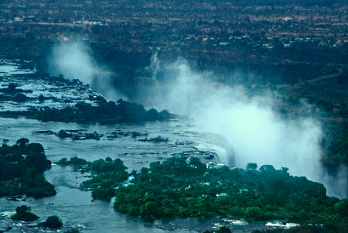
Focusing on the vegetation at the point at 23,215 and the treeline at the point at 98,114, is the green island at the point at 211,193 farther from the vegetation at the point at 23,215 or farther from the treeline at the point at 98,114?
the treeline at the point at 98,114

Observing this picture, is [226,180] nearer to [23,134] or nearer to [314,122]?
[23,134]

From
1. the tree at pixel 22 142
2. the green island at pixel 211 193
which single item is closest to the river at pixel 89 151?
the green island at pixel 211 193

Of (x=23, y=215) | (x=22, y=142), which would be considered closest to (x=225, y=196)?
(x=23, y=215)

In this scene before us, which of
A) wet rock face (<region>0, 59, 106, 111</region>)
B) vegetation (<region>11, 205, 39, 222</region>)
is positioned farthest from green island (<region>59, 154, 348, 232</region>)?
wet rock face (<region>0, 59, 106, 111</region>)

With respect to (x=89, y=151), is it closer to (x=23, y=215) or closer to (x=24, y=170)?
(x=24, y=170)

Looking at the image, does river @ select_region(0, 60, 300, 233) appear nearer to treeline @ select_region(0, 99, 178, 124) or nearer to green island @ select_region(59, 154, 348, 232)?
green island @ select_region(59, 154, 348, 232)

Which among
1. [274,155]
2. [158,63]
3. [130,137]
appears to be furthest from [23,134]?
[158,63]
